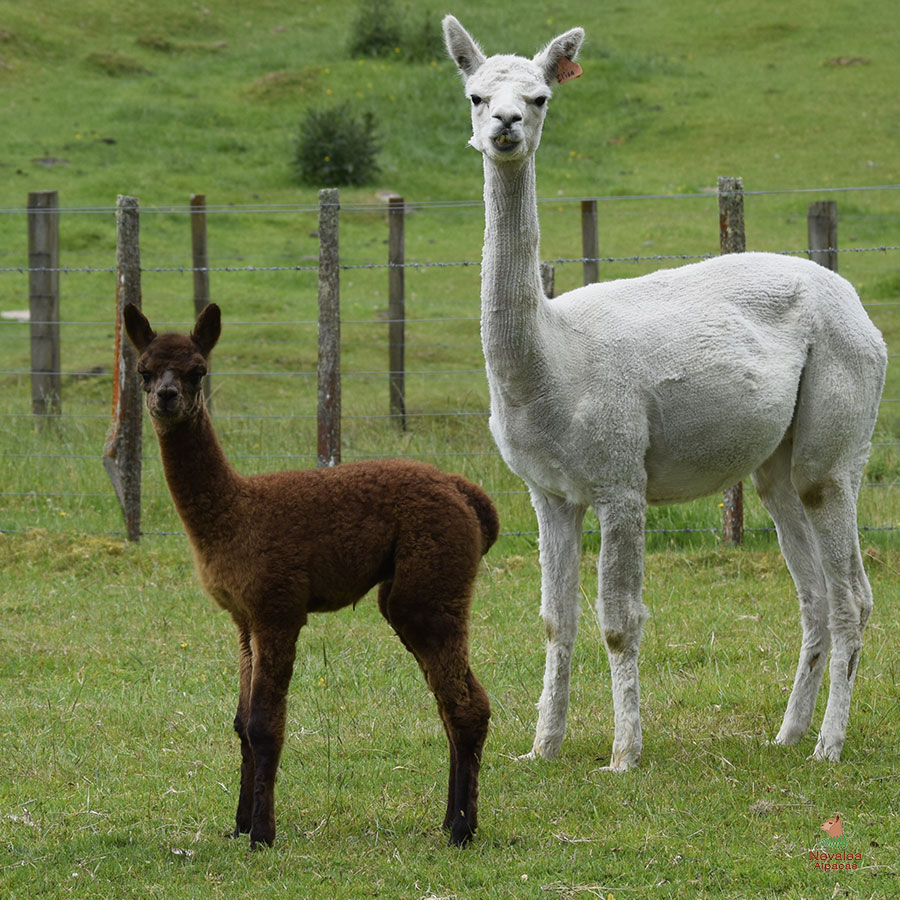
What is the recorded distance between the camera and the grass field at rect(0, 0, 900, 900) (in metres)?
4.61

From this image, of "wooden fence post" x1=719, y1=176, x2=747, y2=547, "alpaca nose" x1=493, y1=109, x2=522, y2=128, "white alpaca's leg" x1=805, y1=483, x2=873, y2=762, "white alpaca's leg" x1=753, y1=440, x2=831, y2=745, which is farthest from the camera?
"wooden fence post" x1=719, y1=176, x2=747, y2=547

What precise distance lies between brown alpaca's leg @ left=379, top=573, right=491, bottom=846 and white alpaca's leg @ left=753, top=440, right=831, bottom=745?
6.34ft

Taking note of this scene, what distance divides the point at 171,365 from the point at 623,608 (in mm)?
2153

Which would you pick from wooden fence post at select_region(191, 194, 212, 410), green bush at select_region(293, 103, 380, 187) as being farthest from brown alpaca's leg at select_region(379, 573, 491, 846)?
green bush at select_region(293, 103, 380, 187)

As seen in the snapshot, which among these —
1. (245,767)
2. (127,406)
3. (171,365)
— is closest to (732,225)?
(127,406)

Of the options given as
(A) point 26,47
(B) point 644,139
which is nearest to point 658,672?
(B) point 644,139

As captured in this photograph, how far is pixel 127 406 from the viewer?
30.8 feet

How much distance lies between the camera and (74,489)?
10.3 meters

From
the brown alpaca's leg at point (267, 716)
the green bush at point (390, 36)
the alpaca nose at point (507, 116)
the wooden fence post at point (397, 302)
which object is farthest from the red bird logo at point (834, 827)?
the green bush at point (390, 36)

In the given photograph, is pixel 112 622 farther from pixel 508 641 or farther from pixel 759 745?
pixel 759 745

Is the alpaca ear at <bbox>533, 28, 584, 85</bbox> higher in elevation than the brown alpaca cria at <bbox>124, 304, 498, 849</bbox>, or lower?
higher

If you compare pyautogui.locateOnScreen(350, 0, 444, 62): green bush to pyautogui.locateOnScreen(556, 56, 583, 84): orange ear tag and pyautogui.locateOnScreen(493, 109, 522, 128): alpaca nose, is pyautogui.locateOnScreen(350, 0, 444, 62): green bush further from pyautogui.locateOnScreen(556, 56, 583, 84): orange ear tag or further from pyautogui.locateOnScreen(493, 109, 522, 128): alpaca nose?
pyautogui.locateOnScreen(493, 109, 522, 128): alpaca nose

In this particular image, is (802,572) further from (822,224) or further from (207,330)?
(822,224)

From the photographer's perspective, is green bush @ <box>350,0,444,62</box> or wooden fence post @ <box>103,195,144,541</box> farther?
green bush @ <box>350,0,444,62</box>
